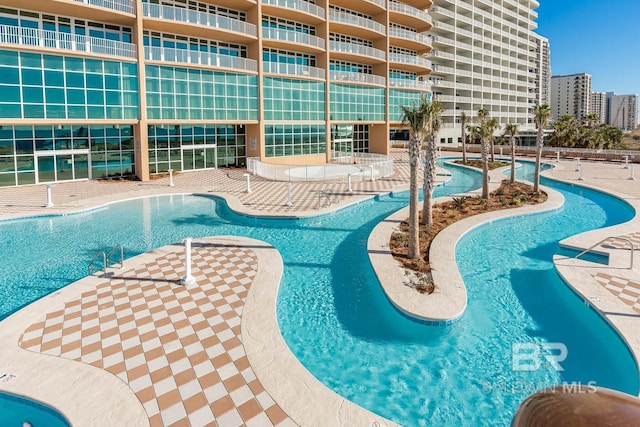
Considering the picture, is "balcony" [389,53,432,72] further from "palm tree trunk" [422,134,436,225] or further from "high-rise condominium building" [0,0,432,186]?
"palm tree trunk" [422,134,436,225]

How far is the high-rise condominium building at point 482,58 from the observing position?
5716 centimetres

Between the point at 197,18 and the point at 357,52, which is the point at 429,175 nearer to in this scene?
the point at 197,18

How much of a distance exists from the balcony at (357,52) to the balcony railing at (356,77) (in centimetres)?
147

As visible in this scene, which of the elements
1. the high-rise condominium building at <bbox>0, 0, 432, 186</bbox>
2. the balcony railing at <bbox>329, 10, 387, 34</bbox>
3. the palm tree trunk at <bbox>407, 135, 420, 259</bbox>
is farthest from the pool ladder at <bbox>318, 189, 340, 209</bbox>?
the balcony railing at <bbox>329, 10, 387, 34</bbox>

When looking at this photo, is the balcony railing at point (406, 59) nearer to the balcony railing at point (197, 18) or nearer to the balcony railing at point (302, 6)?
the balcony railing at point (302, 6)

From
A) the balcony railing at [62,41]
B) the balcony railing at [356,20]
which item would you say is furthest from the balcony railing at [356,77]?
the balcony railing at [62,41]

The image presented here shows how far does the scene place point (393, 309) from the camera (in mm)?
8844

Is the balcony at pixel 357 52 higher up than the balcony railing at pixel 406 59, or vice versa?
the balcony railing at pixel 406 59

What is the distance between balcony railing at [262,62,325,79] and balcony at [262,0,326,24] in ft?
12.5

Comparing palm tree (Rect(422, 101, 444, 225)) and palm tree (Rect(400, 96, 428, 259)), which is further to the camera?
palm tree (Rect(422, 101, 444, 225))

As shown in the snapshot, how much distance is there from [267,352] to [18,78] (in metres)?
23.1

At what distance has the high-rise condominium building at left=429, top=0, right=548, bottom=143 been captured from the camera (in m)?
57.2

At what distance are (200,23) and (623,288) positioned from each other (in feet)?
91.5

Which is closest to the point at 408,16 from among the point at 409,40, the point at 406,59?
the point at 409,40
